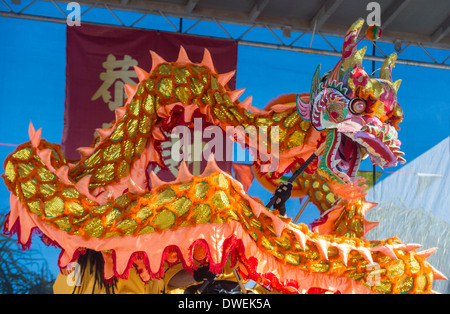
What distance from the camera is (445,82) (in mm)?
4719

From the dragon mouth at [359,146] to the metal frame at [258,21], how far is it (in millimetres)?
1742

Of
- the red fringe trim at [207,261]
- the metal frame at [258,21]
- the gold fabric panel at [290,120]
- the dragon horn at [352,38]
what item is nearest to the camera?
the red fringe trim at [207,261]

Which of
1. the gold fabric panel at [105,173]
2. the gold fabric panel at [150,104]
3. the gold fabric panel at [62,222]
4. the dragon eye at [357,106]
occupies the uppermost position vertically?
the gold fabric panel at [150,104]

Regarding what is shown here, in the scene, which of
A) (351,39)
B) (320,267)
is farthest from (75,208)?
(351,39)

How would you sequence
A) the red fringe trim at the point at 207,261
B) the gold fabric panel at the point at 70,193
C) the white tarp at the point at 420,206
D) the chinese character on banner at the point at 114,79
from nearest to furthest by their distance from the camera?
the red fringe trim at the point at 207,261 → the gold fabric panel at the point at 70,193 → the chinese character on banner at the point at 114,79 → the white tarp at the point at 420,206

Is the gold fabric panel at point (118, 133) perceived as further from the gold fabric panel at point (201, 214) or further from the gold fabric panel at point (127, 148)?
the gold fabric panel at point (201, 214)

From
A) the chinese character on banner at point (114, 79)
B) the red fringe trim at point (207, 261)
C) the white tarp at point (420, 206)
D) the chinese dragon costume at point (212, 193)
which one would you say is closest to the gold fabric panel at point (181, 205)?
the chinese dragon costume at point (212, 193)

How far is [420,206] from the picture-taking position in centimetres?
458

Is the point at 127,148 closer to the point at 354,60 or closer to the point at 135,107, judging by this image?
the point at 135,107

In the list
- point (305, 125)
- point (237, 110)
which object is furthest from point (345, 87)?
point (237, 110)

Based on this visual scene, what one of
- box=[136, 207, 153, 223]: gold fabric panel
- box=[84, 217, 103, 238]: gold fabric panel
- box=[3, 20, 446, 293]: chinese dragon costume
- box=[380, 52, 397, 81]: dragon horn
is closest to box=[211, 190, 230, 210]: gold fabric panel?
box=[3, 20, 446, 293]: chinese dragon costume

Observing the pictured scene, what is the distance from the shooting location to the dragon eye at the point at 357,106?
94.5 inches

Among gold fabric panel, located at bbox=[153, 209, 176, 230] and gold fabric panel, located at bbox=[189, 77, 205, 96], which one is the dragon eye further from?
gold fabric panel, located at bbox=[153, 209, 176, 230]

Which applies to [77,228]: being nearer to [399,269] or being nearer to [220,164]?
[399,269]
